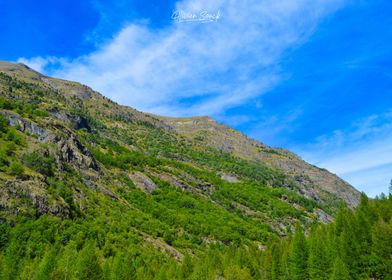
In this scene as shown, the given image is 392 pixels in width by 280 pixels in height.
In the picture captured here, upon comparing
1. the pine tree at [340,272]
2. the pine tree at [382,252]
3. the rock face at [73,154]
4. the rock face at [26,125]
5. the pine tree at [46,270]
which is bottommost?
the pine tree at [46,270]

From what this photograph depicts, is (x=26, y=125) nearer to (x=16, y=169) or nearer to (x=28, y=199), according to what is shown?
(x=16, y=169)

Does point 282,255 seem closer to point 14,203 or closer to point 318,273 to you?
point 318,273

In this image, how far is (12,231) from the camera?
103000 mm

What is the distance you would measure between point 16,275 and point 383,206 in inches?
3495

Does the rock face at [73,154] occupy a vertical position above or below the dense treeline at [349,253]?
above

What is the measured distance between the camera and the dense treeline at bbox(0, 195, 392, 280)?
2879 inches

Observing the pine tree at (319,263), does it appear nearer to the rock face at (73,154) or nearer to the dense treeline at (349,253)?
the dense treeline at (349,253)

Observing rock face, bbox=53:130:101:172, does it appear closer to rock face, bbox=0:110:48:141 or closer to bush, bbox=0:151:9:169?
rock face, bbox=0:110:48:141

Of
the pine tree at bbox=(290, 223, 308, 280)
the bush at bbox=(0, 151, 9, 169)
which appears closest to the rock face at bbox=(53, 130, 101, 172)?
the bush at bbox=(0, 151, 9, 169)

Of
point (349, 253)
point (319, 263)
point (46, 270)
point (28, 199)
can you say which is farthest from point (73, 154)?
point (349, 253)

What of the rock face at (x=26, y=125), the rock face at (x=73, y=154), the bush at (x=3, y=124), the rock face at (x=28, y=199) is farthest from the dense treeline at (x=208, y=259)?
the rock face at (x=26, y=125)

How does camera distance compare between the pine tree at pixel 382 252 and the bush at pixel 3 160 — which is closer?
the pine tree at pixel 382 252

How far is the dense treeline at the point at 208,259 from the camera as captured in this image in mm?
73125

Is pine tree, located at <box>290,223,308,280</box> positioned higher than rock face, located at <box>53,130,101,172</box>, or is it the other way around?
rock face, located at <box>53,130,101,172</box>
